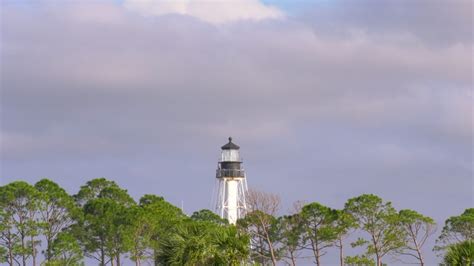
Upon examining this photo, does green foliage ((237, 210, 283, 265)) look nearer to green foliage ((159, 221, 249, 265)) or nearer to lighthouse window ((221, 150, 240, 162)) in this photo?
lighthouse window ((221, 150, 240, 162))

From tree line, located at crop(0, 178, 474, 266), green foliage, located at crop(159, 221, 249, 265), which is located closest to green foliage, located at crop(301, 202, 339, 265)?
tree line, located at crop(0, 178, 474, 266)

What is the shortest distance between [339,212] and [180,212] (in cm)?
1982

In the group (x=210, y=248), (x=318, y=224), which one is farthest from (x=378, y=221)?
(x=210, y=248)

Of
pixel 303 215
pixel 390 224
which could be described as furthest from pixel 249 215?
pixel 390 224

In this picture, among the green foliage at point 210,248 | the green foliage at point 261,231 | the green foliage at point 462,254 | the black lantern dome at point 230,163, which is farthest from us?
the black lantern dome at point 230,163

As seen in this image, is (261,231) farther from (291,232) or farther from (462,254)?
(462,254)

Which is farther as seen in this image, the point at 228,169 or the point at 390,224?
the point at 228,169

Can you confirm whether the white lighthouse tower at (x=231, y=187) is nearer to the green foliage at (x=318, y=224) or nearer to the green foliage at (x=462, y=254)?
the green foliage at (x=318, y=224)

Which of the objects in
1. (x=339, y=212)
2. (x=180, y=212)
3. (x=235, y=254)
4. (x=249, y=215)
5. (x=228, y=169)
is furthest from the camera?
(x=228, y=169)

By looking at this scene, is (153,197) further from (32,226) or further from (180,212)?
(32,226)

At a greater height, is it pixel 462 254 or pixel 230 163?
pixel 230 163

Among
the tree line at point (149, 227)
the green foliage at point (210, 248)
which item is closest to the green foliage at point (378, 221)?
the tree line at point (149, 227)

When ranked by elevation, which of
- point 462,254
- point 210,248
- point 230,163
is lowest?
point 462,254

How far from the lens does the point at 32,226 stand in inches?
4129
